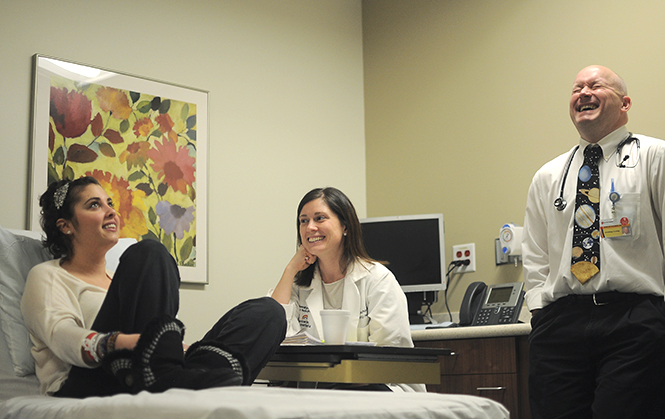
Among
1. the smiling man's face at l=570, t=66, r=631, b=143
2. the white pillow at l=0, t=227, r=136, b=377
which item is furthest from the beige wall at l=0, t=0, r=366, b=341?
the smiling man's face at l=570, t=66, r=631, b=143

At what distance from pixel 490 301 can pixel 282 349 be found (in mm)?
1733

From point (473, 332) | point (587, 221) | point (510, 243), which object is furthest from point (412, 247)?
point (587, 221)

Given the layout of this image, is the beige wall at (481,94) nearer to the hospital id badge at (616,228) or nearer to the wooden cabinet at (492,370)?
the wooden cabinet at (492,370)

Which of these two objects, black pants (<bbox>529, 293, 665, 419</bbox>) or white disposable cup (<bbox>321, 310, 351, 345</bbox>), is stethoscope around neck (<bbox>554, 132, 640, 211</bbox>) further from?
white disposable cup (<bbox>321, 310, 351, 345</bbox>)

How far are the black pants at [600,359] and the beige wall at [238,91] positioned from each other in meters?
1.84

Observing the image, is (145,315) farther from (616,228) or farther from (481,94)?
(481,94)

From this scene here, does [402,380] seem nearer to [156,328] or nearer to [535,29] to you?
[156,328]

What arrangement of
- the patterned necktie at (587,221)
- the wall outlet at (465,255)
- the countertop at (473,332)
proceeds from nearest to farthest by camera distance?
the patterned necktie at (587,221), the countertop at (473,332), the wall outlet at (465,255)

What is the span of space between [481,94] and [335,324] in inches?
86.7

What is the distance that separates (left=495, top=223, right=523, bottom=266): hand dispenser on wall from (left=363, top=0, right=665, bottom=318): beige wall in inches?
2.3

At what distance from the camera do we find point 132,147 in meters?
3.42

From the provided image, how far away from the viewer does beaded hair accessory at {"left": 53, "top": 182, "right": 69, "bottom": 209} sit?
207 cm

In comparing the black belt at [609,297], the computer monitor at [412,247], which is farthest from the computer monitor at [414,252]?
the black belt at [609,297]

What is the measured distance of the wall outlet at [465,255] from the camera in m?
3.70
